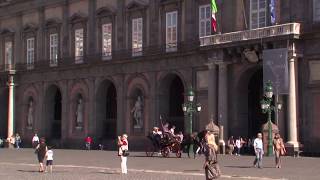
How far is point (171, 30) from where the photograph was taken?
52.3 meters

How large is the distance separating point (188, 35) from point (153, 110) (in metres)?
6.88

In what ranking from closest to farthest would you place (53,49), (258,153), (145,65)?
1. (258,153)
2. (145,65)
3. (53,49)

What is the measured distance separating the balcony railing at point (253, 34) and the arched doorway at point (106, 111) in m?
13.8

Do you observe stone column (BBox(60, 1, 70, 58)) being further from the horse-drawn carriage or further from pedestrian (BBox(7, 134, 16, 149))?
the horse-drawn carriage

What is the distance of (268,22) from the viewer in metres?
45.4

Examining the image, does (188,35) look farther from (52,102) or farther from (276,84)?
(52,102)

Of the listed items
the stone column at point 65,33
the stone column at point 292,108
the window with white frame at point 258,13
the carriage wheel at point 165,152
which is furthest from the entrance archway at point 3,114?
the stone column at point 292,108

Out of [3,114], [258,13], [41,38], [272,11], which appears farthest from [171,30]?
[3,114]

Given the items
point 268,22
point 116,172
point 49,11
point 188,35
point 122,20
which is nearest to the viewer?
point 116,172

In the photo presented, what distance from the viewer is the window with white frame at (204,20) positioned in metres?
49.7

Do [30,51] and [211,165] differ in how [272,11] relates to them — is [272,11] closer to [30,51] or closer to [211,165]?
[211,165]

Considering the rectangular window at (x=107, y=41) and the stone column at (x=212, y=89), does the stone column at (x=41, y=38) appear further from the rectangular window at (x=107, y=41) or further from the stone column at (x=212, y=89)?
the stone column at (x=212, y=89)

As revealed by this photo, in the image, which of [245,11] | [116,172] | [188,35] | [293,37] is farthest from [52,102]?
[116,172]

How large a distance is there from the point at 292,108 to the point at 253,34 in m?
5.57
